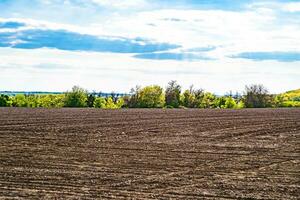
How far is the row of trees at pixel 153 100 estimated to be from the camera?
356 feet

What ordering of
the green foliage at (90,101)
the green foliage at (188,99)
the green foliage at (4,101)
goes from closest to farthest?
the green foliage at (4,101) < the green foliage at (90,101) < the green foliage at (188,99)

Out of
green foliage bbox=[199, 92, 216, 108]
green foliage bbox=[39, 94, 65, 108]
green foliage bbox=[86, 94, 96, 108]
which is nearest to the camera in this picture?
green foliage bbox=[39, 94, 65, 108]

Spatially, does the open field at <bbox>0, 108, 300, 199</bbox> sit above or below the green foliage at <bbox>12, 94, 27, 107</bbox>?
below

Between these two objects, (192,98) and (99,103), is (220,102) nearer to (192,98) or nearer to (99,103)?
(192,98)

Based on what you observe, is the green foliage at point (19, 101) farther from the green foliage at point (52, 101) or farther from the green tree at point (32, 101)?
the green foliage at point (52, 101)

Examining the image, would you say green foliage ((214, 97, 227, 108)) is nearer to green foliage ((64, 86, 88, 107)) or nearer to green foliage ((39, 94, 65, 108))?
green foliage ((64, 86, 88, 107))

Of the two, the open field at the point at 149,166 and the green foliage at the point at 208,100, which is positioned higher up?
the green foliage at the point at 208,100

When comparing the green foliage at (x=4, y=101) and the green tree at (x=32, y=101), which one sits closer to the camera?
the green foliage at (x=4, y=101)

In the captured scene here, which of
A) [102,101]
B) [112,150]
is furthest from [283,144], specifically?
[102,101]

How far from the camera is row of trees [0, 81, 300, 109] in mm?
108625

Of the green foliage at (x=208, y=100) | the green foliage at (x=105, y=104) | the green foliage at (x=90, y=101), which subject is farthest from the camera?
the green foliage at (x=208, y=100)

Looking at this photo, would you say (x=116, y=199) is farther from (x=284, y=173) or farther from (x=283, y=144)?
(x=283, y=144)

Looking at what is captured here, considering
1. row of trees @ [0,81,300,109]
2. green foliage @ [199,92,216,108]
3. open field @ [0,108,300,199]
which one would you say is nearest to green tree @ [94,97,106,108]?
row of trees @ [0,81,300,109]

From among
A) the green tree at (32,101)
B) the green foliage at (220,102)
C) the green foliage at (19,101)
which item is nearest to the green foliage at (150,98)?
the green foliage at (220,102)
